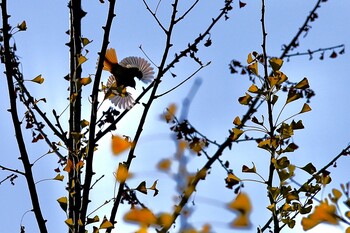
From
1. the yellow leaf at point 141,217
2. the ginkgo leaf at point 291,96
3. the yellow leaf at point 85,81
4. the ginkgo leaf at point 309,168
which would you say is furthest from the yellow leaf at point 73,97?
the yellow leaf at point 141,217

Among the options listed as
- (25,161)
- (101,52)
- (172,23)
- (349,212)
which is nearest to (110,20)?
(101,52)

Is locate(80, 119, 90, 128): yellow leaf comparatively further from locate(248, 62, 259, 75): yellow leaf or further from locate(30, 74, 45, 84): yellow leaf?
locate(248, 62, 259, 75): yellow leaf

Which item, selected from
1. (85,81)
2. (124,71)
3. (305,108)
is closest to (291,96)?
(305,108)

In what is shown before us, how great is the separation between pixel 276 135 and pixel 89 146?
686 millimetres

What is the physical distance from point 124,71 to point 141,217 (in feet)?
5.26

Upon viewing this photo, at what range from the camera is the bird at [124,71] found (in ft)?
9.03

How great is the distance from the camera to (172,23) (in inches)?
94.6

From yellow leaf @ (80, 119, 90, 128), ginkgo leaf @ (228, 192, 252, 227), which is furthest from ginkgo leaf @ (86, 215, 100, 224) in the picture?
ginkgo leaf @ (228, 192, 252, 227)

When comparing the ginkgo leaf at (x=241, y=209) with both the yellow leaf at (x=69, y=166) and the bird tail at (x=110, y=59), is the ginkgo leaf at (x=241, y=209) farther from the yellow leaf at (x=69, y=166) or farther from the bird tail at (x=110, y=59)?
the bird tail at (x=110, y=59)

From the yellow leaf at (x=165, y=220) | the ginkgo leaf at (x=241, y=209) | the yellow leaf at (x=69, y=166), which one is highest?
the yellow leaf at (x=69, y=166)

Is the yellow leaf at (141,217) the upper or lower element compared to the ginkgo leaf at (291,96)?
lower

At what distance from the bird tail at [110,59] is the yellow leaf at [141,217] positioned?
153 cm

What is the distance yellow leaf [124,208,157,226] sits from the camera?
1.27 metres

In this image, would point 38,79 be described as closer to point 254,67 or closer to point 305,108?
point 254,67
